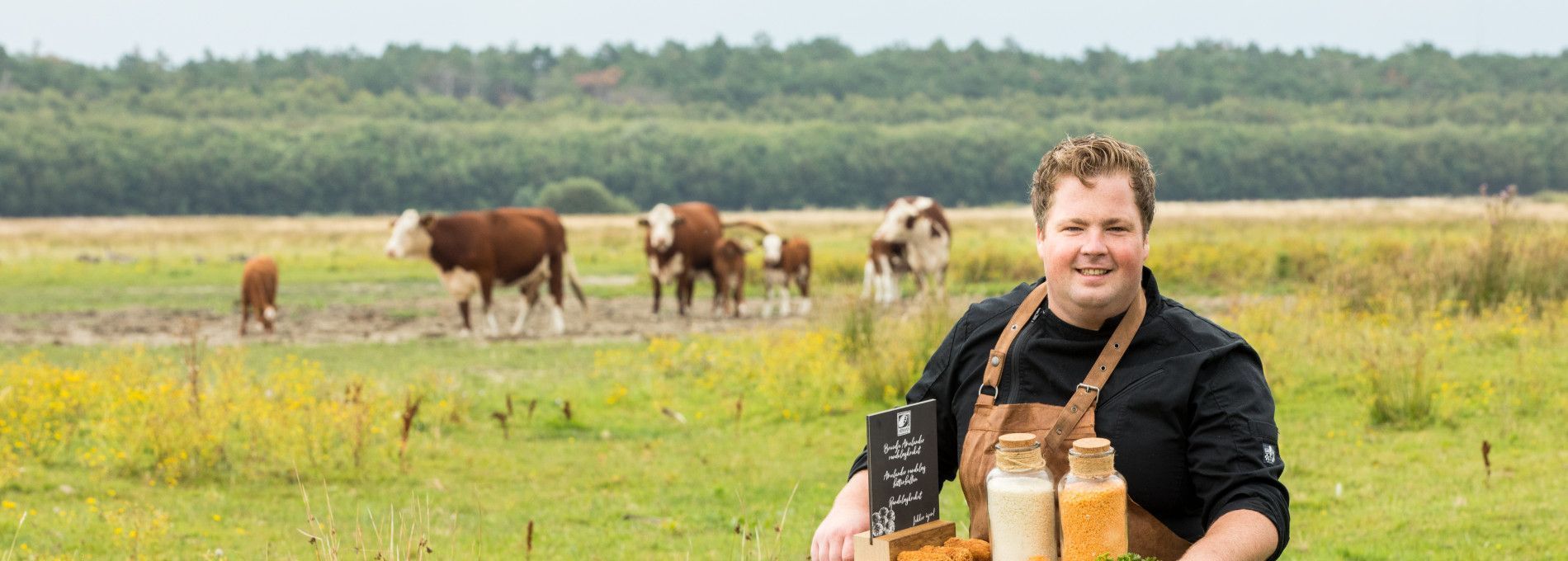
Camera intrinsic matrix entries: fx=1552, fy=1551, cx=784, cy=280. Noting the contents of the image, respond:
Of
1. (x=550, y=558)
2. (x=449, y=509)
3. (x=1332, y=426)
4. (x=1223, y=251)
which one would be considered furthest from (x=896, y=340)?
(x=1223, y=251)

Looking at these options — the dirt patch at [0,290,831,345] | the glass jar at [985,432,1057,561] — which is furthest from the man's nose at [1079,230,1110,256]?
the dirt patch at [0,290,831,345]

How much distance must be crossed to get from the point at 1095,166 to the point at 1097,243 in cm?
15

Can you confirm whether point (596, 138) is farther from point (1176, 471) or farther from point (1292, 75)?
point (1176, 471)

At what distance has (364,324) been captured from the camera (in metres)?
22.1

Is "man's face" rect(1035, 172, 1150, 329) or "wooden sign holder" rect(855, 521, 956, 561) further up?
"man's face" rect(1035, 172, 1150, 329)

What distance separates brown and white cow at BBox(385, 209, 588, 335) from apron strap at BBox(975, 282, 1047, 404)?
57.4 ft

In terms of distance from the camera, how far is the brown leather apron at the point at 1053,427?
3.15m

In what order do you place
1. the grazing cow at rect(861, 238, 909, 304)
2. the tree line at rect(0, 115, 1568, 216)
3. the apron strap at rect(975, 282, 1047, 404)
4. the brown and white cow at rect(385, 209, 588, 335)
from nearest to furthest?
1. the apron strap at rect(975, 282, 1047, 404)
2. the brown and white cow at rect(385, 209, 588, 335)
3. the grazing cow at rect(861, 238, 909, 304)
4. the tree line at rect(0, 115, 1568, 216)

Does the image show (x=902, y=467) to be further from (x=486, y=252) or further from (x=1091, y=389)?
(x=486, y=252)

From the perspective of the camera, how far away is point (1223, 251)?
29.8 m

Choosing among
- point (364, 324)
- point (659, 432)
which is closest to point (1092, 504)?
point (659, 432)

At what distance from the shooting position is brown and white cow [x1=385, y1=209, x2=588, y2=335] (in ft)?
67.3

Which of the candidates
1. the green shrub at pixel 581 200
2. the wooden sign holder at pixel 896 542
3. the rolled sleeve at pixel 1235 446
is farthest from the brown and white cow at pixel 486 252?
the green shrub at pixel 581 200

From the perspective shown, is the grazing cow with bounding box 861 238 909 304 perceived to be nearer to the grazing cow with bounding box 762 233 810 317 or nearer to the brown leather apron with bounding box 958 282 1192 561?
the grazing cow with bounding box 762 233 810 317
